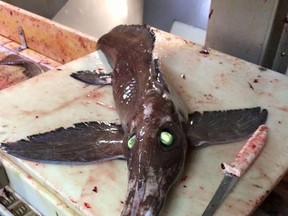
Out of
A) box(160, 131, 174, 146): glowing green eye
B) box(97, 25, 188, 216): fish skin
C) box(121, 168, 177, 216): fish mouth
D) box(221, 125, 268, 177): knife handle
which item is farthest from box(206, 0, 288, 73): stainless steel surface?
box(121, 168, 177, 216): fish mouth

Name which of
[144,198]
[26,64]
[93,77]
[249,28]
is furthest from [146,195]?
[26,64]

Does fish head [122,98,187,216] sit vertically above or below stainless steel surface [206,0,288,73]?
below

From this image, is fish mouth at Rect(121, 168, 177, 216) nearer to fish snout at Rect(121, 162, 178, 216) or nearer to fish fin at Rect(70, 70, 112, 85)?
fish snout at Rect(121, 162, 178, 216)

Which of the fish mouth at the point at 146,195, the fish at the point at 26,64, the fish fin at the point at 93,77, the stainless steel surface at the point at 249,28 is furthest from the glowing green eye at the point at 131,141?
the fish at the point at 26,64

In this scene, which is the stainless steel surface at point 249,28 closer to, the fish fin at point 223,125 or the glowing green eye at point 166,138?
the fish fin at point 223,125

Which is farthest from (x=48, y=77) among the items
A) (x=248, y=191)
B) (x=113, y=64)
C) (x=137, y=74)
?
(x=248, y=191)

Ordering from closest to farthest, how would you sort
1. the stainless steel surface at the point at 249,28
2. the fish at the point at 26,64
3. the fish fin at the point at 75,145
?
the fish fin at the point at 75,145 < the stainless steel surface at the point at 249,28 < the fish at the point at 26,64

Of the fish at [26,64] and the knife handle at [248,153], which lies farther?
the fish at [26,64]

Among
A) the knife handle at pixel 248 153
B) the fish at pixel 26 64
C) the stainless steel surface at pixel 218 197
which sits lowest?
the fish at pixel 26 64
